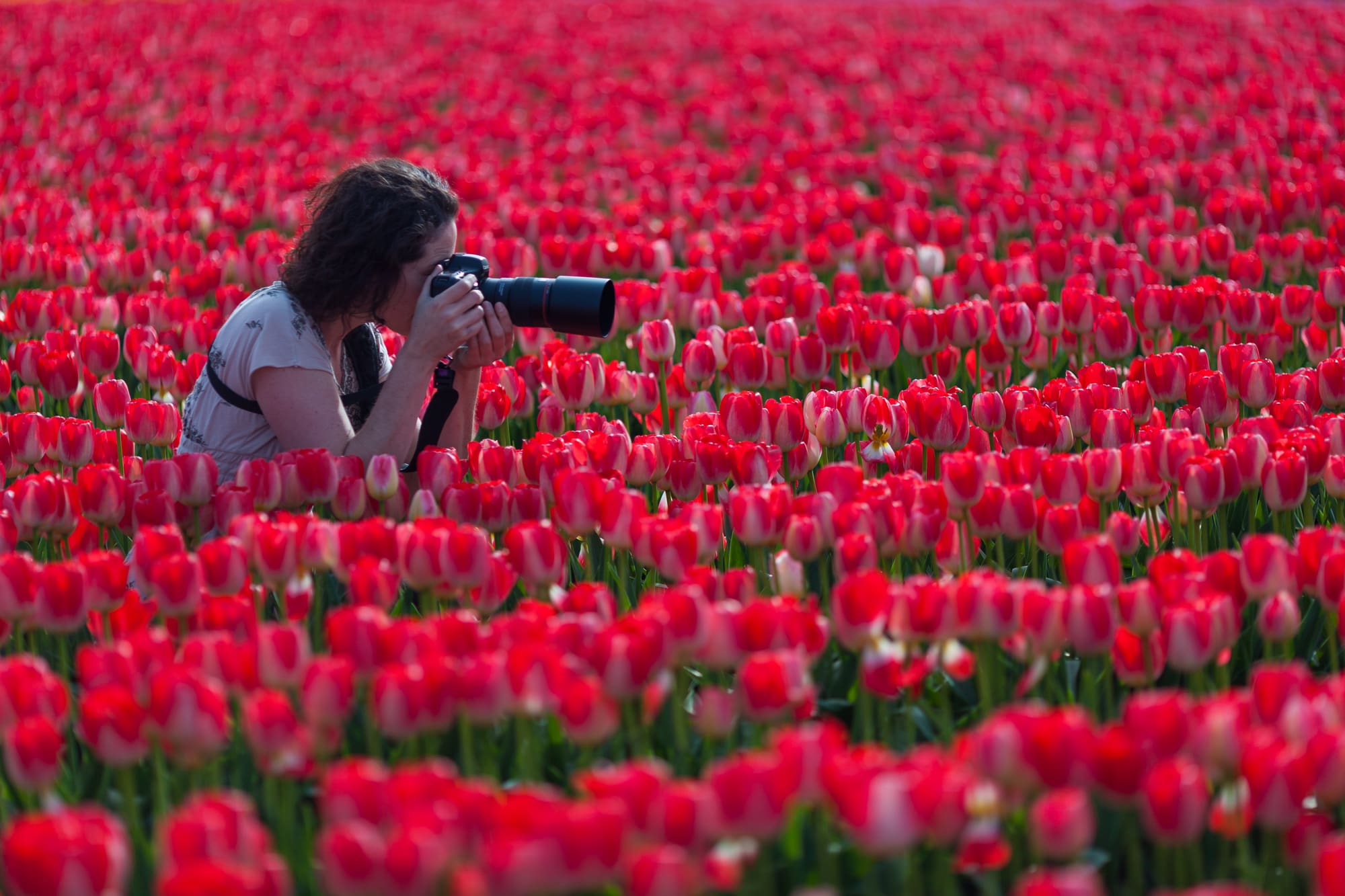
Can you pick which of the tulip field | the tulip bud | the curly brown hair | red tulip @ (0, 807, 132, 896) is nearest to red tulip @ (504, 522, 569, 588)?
the tulip field

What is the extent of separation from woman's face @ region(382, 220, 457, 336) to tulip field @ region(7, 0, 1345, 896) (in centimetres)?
41

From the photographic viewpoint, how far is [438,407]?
3.54m

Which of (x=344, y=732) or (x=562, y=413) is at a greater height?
(x=562, y=413)

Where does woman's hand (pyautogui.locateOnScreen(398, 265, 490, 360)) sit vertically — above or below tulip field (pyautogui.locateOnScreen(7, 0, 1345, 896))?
above

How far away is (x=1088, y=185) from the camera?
24.3 feet

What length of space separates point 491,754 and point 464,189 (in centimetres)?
557

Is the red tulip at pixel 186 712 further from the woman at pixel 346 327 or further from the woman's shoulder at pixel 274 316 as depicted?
the woman's shoulder at pixel 274 316

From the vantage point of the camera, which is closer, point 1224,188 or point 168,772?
point 168,772

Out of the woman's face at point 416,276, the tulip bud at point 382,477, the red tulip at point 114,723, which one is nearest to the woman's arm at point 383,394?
the woman's face at point 416,276

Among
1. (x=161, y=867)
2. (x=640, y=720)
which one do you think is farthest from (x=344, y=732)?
(x=161, y=867)

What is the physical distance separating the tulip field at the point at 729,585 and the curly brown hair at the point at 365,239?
1.56 ft

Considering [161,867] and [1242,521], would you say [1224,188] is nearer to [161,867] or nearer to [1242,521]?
[1242,521]

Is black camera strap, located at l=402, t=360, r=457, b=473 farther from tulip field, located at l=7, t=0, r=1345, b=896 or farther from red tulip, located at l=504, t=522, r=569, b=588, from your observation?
red tulip, located at l=504, t=522, r=569, b=588

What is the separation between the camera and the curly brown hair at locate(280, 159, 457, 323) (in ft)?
11.1
